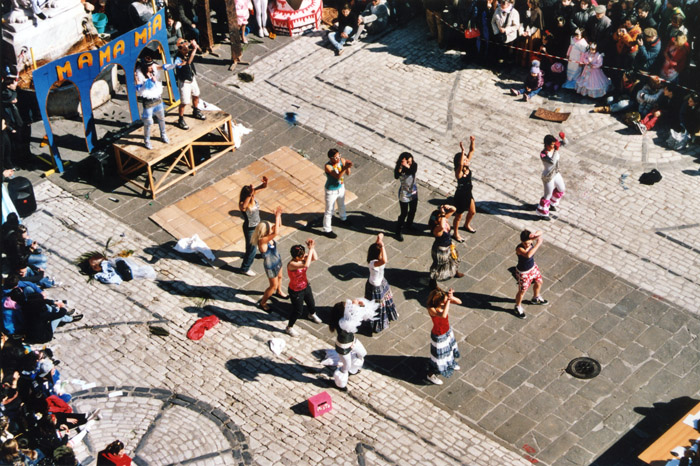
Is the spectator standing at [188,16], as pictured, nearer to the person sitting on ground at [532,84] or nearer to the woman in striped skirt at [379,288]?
the person sitting on ground at [532,84]

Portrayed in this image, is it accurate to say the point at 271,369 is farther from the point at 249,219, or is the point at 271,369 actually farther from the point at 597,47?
the point at 597,47

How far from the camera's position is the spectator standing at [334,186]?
18047 millimetres

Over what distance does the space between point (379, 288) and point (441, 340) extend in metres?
1.53

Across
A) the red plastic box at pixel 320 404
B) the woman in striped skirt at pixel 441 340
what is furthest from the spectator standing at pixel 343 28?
the red plastic box at pixel 320 404

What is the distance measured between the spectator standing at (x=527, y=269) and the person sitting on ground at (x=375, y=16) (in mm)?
9475

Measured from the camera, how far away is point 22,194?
1880 centimetres

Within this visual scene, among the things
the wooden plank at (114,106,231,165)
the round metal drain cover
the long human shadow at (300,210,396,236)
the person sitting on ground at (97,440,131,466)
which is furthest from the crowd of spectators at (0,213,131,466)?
the round metal drain cover

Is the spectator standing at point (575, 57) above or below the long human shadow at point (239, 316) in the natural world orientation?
above

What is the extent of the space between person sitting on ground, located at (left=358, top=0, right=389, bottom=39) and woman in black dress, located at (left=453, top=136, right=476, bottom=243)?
285 inches

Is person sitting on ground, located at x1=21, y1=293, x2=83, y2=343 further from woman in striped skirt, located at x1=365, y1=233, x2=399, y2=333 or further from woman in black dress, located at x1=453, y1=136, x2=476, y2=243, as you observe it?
woman in black dress, located at x1=453, y1=136, x2=476, y2=243

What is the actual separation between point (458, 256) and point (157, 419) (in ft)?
20.1

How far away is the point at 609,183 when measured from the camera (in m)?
20.2

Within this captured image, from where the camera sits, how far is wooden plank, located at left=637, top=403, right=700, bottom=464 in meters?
14.4

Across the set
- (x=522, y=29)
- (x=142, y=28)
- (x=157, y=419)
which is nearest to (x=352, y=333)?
(x=157, y=419)
